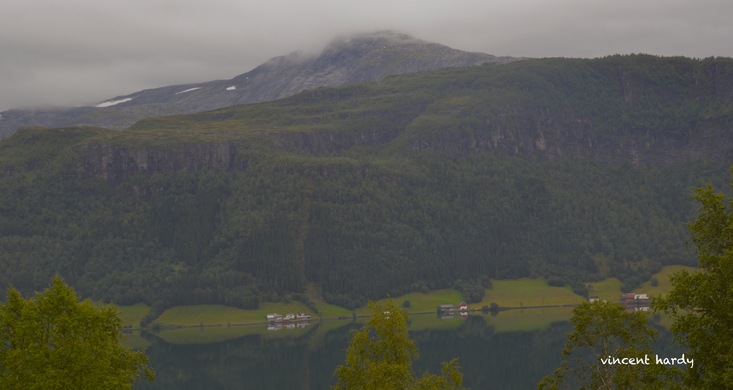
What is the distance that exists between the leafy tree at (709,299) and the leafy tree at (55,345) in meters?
30.7

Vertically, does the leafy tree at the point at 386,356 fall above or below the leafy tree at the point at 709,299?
below

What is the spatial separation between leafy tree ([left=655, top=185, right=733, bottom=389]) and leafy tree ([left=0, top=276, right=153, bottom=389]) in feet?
101

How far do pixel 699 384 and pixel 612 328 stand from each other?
7.16m

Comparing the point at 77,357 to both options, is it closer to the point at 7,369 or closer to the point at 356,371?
the point at 7,369

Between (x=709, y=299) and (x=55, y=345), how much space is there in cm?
3485

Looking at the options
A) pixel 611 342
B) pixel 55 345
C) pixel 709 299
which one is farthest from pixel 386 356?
pixel 55 345

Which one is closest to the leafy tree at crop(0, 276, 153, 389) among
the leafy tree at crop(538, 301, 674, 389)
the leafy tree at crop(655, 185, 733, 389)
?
the leafy tree at crop(538, 301, 674, 389)

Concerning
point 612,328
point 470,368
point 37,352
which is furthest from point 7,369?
point 470,368

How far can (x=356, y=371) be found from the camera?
52.1m

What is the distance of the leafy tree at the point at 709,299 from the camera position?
1673 inches

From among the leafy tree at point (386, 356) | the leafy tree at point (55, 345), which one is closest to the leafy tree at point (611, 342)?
the leafy tree at point (386, 356)

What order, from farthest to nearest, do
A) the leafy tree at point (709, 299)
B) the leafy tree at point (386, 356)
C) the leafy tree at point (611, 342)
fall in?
the leafy tree at point (386, 356) → the leafy tree at point (611, 342) → the leafy tree at point (709, 299)

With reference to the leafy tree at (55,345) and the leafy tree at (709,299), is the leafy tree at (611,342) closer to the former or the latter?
the leafy tree at (709,299)

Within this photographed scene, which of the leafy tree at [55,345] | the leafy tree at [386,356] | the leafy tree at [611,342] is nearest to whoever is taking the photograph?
the leafy tree at [611,342]
